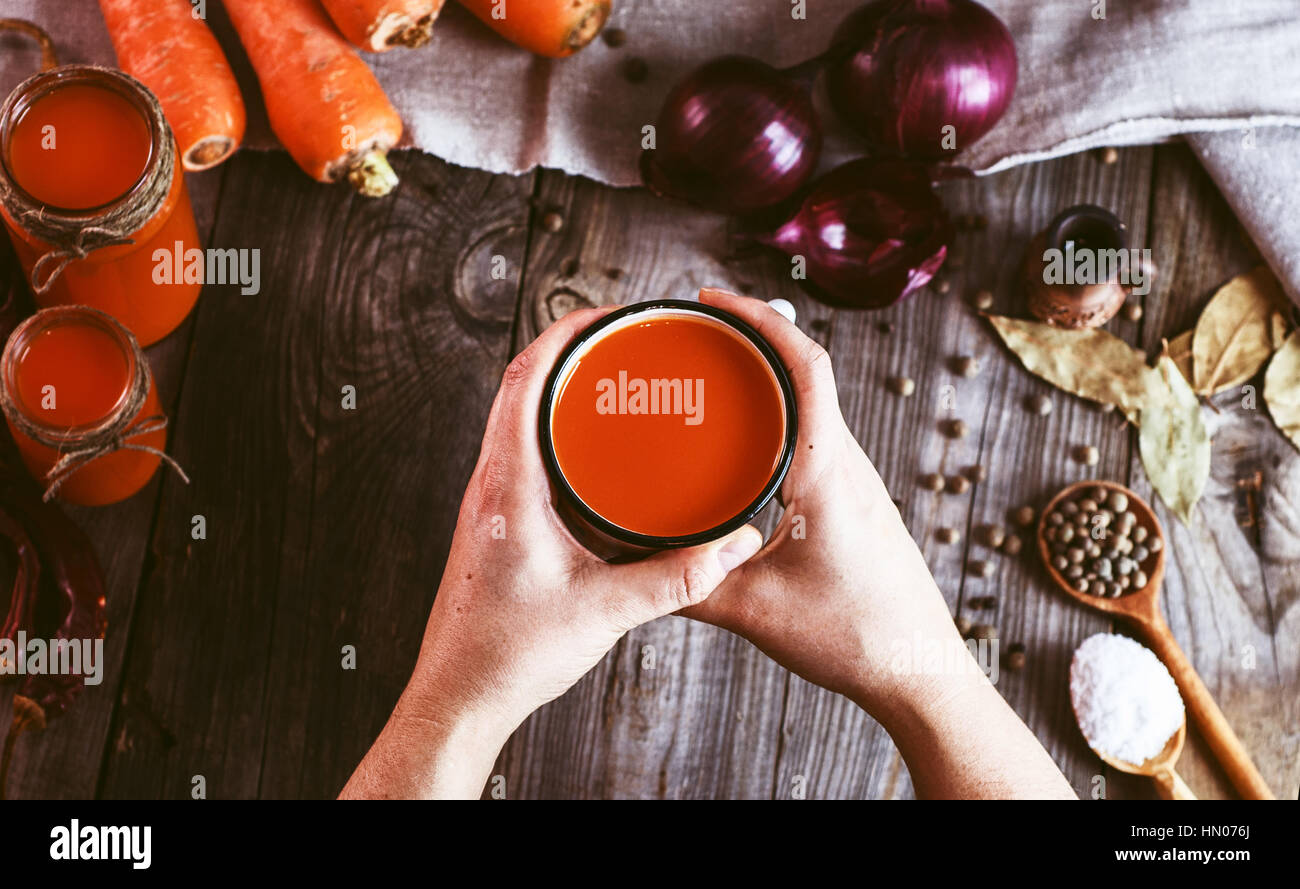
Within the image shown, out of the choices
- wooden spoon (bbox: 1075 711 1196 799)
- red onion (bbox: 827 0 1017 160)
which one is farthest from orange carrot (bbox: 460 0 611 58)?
wooden spoon (bbox: 1075 711 1196 799)

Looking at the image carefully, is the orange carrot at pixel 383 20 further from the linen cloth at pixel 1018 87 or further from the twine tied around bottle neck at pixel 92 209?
the twine tied around bottle neck at pixel 92 209

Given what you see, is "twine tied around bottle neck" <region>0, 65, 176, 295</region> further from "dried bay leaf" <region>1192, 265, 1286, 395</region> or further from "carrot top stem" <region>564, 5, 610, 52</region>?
"dried bay leaf" <region>1192, 265, 1286, 395</region>

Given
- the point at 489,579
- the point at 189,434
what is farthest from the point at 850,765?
the point at 189,434

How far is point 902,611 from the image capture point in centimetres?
97

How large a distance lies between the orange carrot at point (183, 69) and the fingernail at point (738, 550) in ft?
2.51

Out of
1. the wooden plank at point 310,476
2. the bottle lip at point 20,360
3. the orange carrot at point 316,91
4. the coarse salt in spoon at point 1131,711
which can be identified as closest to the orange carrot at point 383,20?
the orange carrot at point 316,91

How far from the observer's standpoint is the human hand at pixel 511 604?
0.80 metres

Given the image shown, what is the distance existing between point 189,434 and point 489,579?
537 millimetres

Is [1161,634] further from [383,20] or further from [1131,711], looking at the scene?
[383,20]

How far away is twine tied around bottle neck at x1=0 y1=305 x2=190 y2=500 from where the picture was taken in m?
0.93

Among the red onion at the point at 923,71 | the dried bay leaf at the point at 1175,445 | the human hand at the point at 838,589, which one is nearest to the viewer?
the human hand at the point at 838,589

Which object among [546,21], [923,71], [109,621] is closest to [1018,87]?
[923,71]
